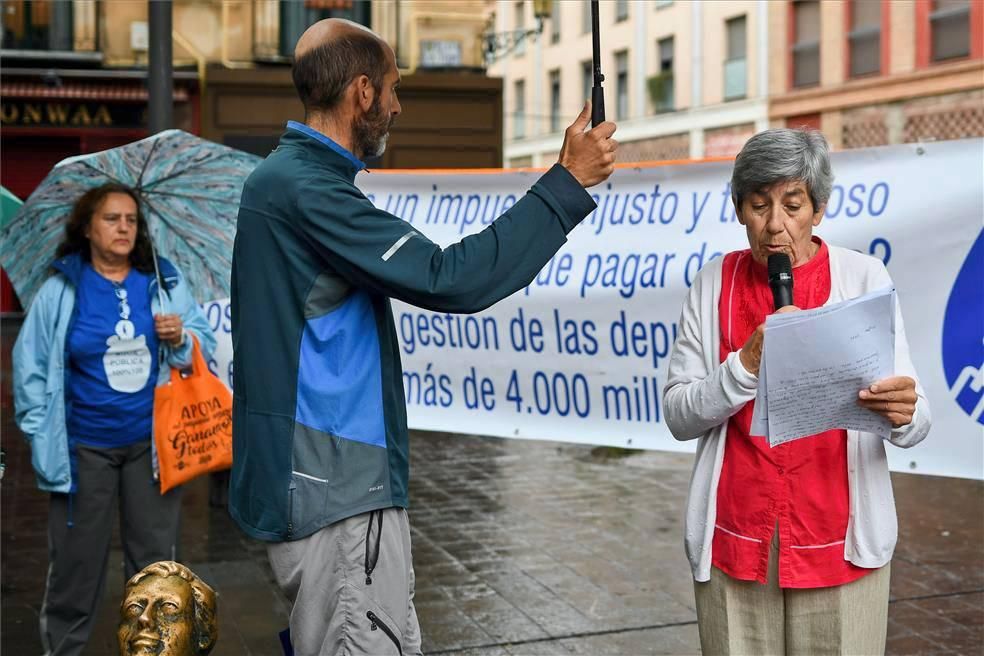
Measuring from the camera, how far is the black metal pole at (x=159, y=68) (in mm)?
6648

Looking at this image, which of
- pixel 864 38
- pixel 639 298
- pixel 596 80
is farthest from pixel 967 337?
pixel 864 38

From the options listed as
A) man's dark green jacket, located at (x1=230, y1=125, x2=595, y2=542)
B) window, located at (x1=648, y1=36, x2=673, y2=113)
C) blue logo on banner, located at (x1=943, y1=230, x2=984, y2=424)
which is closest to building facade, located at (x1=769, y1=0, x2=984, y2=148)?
window, located at (x1=648, y1=36, x2=673, y2=113)

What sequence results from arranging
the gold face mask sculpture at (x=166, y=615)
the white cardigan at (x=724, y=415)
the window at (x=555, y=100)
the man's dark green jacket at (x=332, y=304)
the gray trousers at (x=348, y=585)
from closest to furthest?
the gold face mask sculpture at (x=166, y=615) < the man's dark green jacket at (x=332, y=304) < the gray trousers at (x=348, y=585) < the white cardigan at (x=724, y=415) < the window at (x=555, y=100)

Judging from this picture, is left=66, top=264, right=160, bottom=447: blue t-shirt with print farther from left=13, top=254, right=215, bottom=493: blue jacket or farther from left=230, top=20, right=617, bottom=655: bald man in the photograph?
left=230, top=20, right=617, bottom=655: bald man

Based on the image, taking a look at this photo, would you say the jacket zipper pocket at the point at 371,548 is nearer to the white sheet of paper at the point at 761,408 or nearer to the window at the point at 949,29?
the white sheet of paper at the point at 761,408

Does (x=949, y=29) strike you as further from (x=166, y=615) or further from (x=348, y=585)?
(x=166, y=615)

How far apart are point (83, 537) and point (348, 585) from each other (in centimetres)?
260

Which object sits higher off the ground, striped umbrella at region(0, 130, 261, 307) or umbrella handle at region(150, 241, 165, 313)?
striped umbrella at region(0, 130, 261, 307)

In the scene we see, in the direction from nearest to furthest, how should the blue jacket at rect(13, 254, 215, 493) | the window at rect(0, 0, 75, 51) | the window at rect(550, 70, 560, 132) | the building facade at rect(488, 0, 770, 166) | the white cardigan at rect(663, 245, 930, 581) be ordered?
the white cardigan at rect(663, 245, 930, 581) → the blue jacket at rect(13, 254, 215, 493) → the window at rect(0, 0, 75, 51) → the building facade at rect(488, 0, 770, 166) → the window at rect(550, 70, 560, 132)

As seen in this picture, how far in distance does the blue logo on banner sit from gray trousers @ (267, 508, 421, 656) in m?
2.52

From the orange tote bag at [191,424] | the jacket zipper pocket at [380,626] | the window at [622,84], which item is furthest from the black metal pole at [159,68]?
the window at [622,84]

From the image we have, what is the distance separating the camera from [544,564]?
6758mm

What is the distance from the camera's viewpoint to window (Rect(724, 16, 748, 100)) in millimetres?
31188

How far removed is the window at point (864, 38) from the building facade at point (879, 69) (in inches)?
0.9
